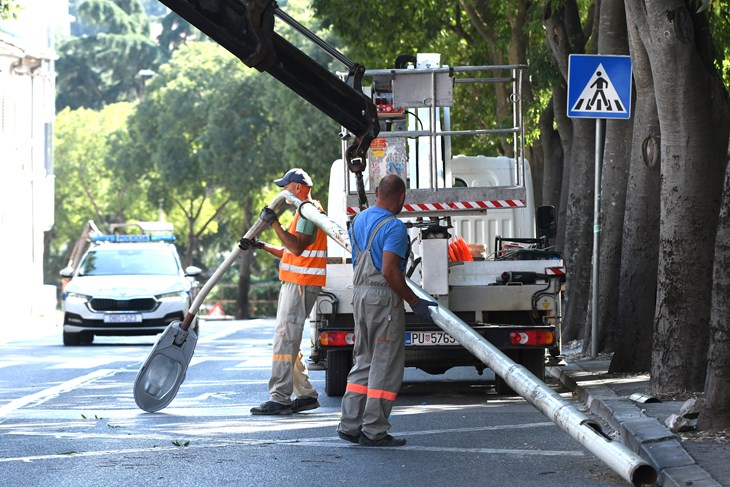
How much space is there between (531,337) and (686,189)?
84.0 inches

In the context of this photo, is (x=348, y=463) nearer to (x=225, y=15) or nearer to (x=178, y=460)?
(x=178, y=460)

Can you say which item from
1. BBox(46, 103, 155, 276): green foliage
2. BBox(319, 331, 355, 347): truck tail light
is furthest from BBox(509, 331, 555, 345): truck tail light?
BBox(46, 103, 155, 276): green foliage

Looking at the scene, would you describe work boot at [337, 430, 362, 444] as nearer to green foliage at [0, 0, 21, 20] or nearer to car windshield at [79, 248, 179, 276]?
green foliage at [0, 0, 21, 20]

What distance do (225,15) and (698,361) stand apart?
5.14 meters

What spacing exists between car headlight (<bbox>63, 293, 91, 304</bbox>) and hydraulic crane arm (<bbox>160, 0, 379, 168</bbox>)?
15.2 m

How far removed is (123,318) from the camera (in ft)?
82.8

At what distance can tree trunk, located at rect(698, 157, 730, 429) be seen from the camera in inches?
391

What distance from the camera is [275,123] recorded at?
61531 mm

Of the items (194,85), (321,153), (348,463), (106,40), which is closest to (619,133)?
(348,463)

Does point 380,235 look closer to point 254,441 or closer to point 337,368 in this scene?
point 254,441

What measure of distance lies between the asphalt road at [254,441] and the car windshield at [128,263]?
9.78 metres

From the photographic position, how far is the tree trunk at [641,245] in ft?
50.4

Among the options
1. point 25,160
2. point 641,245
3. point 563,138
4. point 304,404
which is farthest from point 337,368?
point 25,160

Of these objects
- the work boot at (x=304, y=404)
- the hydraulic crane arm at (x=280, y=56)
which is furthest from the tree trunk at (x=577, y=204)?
the hydraulic crane arm at (x=280, y=56)
